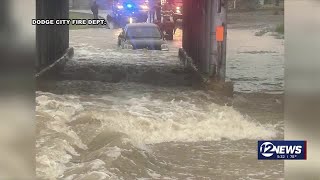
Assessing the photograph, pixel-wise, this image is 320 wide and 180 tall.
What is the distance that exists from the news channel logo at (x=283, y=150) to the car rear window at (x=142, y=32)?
51.4 ft

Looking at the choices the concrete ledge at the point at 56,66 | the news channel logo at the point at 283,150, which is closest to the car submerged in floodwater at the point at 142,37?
the concrete ledge at the point at 56,66

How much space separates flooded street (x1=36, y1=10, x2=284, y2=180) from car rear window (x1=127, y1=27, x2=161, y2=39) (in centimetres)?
323

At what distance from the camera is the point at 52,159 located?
5984 mm

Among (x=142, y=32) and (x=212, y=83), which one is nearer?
(x=212, y=83)

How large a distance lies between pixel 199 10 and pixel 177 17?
8.25 metres

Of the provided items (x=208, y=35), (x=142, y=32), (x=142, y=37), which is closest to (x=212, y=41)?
(x=208, y=35)

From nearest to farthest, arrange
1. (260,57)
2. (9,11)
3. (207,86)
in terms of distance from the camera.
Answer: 1. (9,11)
2. (207,86)
3. (260,57)

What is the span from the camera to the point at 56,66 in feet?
Answer: 51.8

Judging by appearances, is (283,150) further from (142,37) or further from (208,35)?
(142,37)

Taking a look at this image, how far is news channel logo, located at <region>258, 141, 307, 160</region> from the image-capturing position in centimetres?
348

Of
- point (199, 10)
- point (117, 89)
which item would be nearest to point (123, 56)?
point (199, 10)

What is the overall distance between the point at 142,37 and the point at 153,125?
1189 cm

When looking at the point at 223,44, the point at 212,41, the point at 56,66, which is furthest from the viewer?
the point at 56,66

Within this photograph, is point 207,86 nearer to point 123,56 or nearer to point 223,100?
point 223,100
